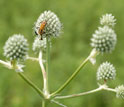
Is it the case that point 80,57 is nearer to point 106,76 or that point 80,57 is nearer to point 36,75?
point 36,75

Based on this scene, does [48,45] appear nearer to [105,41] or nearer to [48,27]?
[48,27]

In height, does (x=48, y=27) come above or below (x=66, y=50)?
below

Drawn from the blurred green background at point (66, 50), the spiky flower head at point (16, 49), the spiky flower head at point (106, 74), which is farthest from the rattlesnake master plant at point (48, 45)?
the blurred green background at point (66, 50)

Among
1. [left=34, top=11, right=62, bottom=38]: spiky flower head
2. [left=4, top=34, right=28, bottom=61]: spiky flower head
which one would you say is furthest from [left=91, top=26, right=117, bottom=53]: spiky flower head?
[left=4, top=34, right=28, bottom=61]: spiky flower head

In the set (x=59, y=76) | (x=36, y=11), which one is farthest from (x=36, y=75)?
(x=36, y=11)

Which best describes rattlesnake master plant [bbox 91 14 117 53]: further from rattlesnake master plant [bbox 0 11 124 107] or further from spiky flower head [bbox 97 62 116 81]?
spiky flower head [bbox 97 62 116 81]

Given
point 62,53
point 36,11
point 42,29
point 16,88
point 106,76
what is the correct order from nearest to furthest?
point 42,29, point 106,76, point 16,88, point 62,53, point 36,11

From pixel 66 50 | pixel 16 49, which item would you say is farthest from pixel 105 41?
pixel 66 50
